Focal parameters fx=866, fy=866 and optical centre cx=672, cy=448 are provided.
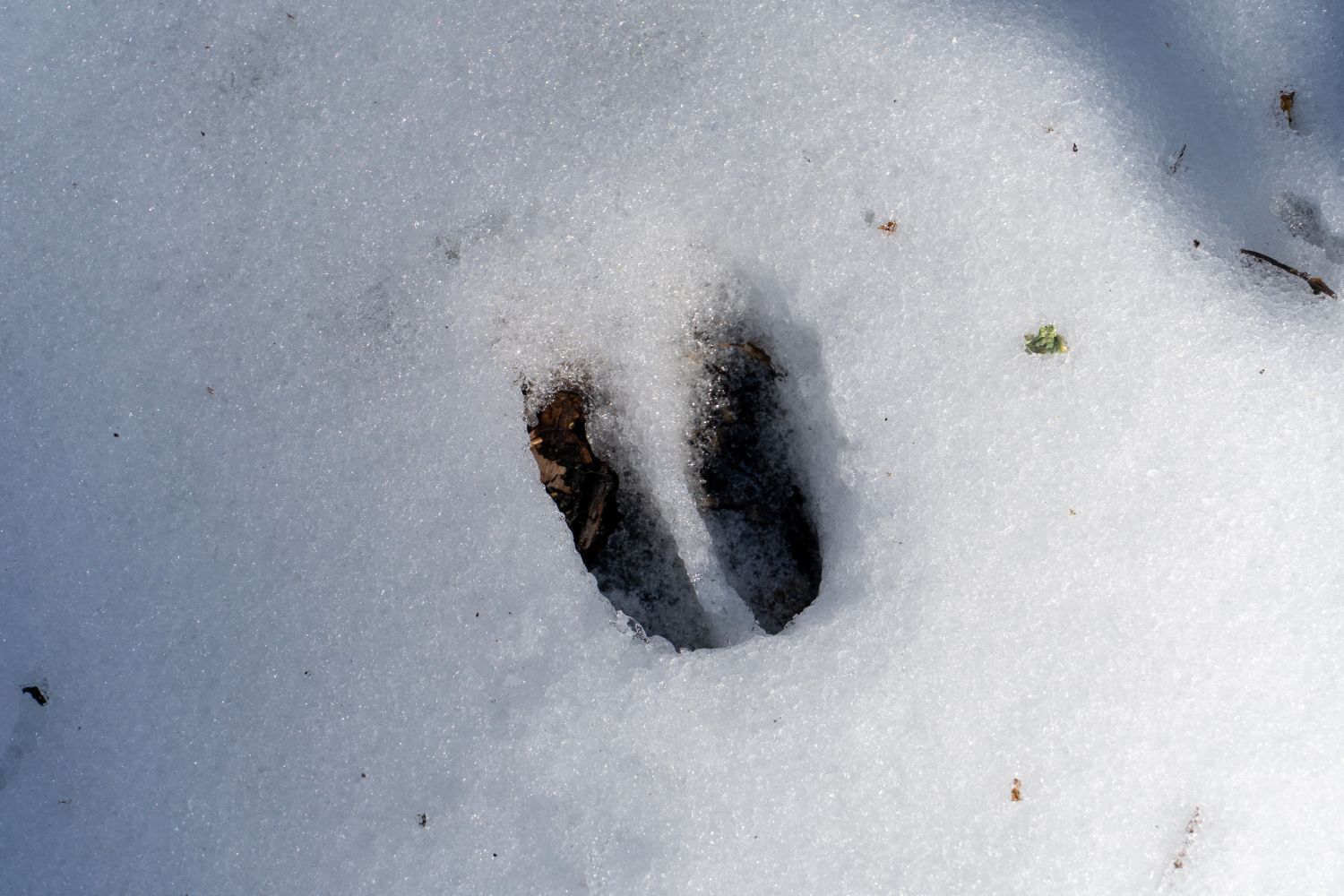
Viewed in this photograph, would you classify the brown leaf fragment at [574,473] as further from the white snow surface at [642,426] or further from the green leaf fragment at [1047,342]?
the green leaf fragment at [1047,342]

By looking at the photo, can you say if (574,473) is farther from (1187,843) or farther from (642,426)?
(1187,843)

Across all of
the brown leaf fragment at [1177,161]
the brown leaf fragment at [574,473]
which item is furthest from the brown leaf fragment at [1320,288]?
the brown leaf fragment at [574,473]

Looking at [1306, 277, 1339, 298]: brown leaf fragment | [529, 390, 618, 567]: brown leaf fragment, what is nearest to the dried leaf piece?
[1306, 277, 1339, 298]: brown leaf fragment

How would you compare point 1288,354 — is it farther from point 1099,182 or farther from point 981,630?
point 981,630

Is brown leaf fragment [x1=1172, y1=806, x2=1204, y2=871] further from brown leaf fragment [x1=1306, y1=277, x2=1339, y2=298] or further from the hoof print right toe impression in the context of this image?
brown leaf fragment [x1=1306, y1=277, x2=1339, y2=298]

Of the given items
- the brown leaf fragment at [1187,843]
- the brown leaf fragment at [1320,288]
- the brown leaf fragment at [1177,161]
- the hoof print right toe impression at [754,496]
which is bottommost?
the brown leaf fragment at [1187,843]

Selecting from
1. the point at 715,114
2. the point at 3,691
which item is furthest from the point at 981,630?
the point at 3,691
